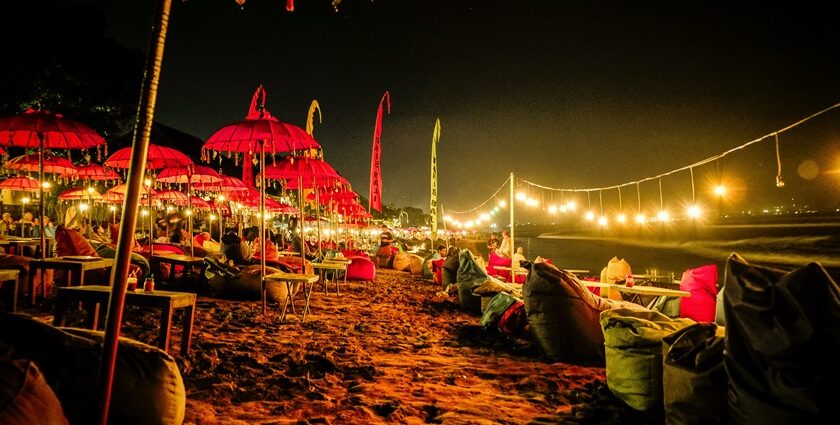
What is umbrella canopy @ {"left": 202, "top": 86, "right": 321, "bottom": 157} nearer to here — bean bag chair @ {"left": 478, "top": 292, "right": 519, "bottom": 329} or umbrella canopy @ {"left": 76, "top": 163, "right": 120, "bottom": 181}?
bean bag chair @ {"left": 478, "top": 292, "right": 519, "bottom": 329}

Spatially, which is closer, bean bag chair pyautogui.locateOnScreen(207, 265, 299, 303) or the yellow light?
bean bag chair pyautogui.locateOnScreen(207, 265, 299, 303)

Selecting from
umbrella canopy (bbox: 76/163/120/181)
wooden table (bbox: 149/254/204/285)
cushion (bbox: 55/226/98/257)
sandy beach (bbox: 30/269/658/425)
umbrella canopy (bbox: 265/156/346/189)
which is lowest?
sandy beach (bbox: 30/269/658/425)

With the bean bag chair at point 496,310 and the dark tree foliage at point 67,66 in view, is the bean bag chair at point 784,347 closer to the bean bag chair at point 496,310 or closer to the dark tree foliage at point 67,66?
the bean bag chair at point 496,310

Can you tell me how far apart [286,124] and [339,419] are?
14.9 feet

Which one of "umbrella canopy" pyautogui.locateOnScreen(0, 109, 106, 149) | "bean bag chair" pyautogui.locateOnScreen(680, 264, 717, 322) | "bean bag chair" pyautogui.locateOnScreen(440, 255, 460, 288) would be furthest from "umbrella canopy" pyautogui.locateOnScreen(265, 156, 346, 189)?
"bean bag chair" pyautogui.locateOnScreen(680, 264, 717, 322)

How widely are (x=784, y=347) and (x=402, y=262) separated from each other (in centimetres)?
1652

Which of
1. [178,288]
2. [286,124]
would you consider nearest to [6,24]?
[178,288]

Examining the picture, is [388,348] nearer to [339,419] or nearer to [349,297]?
[339,419]

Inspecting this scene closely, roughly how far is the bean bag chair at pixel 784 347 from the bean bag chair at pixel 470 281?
5.94 meters

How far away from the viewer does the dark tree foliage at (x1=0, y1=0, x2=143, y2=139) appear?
15414 millimetres

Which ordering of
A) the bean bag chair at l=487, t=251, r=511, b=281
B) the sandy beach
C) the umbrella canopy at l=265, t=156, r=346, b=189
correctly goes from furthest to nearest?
the bean bag chair at l=487, t=251, r=511, b=281 < the umbrella canopy at l=265, t=156, r=346, b=189 < the sandy beach

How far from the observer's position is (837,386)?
213 centimetres

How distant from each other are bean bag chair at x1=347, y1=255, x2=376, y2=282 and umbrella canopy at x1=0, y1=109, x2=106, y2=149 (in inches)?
315

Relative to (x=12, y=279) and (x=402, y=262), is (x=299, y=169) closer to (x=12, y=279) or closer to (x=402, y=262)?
(x=12, y=279)
